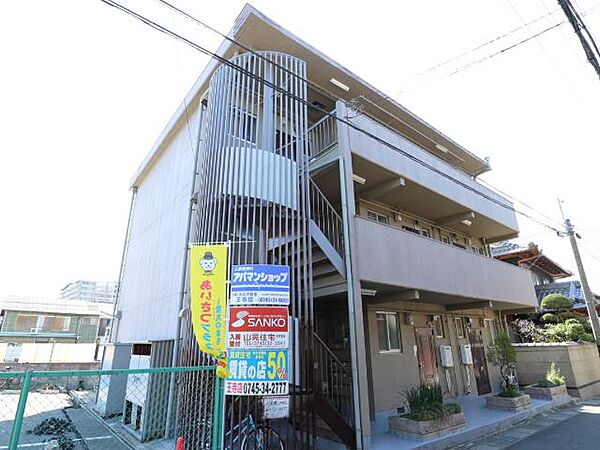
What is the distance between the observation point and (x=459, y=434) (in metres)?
6.62

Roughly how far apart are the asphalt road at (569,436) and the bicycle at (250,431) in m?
4.69

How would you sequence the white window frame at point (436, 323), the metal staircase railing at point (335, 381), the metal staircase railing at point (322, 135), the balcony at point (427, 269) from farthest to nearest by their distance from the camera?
the white window frame at point (436, 323) → the metal staircase railing at point (322, 135) → the balcony at point (427, 269) → the metal staircase railing at point (335, 381)

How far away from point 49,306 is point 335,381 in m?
28.4

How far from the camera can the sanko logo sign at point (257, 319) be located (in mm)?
4699

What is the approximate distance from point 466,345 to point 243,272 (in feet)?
33.4

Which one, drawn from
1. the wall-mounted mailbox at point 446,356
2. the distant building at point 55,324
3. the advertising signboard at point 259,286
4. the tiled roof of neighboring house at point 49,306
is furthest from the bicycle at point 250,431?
the tiled roof of neighboring house at point 49,306

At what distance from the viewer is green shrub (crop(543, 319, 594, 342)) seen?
12.9m

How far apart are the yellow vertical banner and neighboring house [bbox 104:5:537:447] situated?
880mm

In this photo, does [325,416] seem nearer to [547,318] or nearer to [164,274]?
[164,274]

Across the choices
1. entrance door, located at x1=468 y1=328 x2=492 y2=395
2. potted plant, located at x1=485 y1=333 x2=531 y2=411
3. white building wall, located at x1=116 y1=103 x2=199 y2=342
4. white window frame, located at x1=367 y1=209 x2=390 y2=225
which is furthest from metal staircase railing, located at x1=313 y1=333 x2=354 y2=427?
entrance door, located at x1=468 y1=328 x2=492 y2=395

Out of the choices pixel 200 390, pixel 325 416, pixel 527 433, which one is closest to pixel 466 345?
pixel 527 433

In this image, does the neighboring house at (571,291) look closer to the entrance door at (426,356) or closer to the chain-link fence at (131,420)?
the entrance door at (426,356)

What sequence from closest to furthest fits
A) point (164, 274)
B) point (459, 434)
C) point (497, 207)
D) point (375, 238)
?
point (459, 434)
point (375, 238)
point (164, 274)
point (497, 207)

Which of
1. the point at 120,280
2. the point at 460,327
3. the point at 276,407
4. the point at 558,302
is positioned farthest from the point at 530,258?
the point at 120,280
